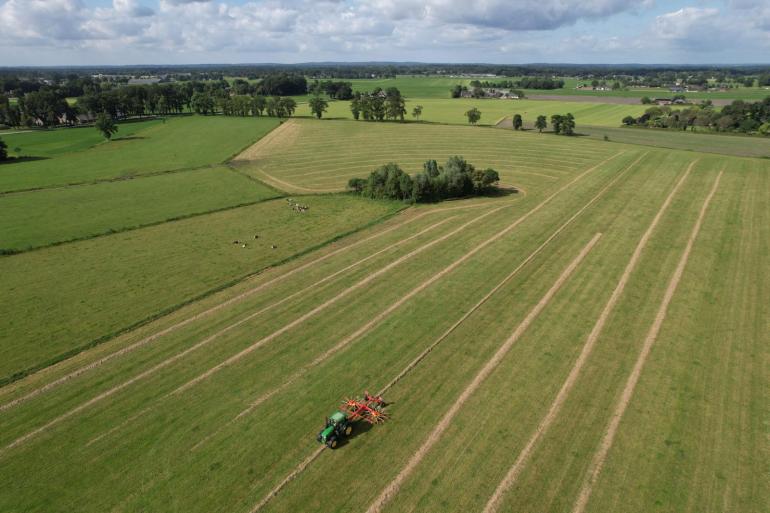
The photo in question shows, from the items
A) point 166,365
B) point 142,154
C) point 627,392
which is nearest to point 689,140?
point 627,392

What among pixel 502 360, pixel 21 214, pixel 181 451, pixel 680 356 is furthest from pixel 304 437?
pixel 21 214

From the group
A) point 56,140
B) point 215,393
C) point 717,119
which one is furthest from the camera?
point 56,140

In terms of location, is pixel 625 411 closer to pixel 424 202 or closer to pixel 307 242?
pixel 307 242

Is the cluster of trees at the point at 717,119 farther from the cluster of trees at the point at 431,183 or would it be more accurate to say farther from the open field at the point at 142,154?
the open field at the point at 142,154

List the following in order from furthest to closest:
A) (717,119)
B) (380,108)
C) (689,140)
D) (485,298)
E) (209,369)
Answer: (380,108) < (717,119) < (689,140) < (485,298) < (209,369)

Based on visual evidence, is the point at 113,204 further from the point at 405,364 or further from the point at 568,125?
the point at 568,125

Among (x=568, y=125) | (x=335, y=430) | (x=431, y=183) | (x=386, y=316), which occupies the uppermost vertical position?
(x=568, y=125)

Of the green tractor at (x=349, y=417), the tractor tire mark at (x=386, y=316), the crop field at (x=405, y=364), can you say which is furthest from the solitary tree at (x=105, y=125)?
the green tractor at (x=349, y=417)
